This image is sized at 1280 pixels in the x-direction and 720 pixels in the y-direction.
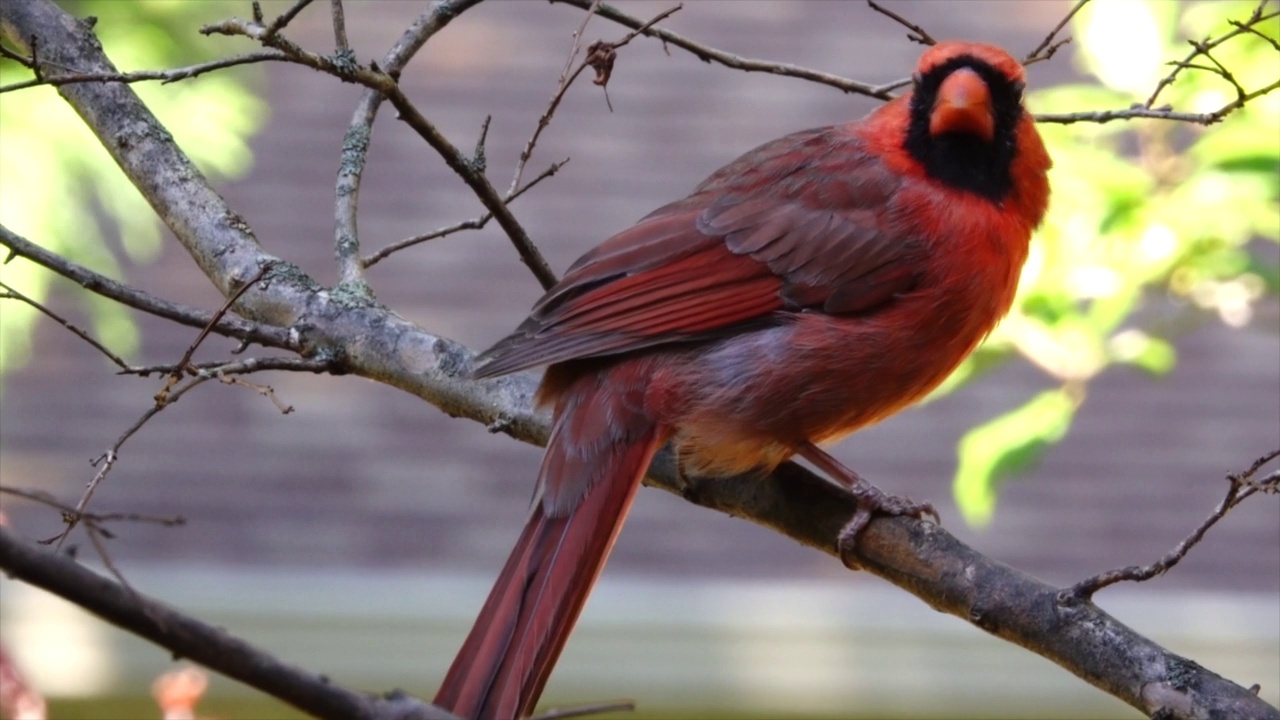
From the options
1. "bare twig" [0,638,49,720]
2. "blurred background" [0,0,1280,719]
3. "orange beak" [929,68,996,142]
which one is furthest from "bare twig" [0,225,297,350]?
→ "blurred background" [0,0,1280,719]

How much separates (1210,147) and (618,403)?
1.39m

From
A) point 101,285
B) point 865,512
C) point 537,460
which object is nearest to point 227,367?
point 101,285

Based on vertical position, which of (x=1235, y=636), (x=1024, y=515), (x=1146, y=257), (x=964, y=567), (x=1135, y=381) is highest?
(x=1135, y=381)

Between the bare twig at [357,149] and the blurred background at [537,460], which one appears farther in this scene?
the blurred background at [537,460]

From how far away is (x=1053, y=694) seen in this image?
6039 millimetres

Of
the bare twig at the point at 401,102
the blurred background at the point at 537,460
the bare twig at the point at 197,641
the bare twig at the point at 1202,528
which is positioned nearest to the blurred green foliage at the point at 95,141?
the blurred background at the point at 537,460

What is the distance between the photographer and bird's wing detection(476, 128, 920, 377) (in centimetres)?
286

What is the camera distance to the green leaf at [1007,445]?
322cm

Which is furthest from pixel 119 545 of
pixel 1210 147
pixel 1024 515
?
pixel 1210 147

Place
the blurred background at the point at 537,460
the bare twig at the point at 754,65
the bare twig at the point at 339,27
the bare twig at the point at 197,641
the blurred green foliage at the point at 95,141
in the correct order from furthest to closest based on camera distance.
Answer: the blurred background at the point at 537,460
the blurred green foliage at the point at 95,141
the bare twig at the point at 754,65
the bare twig at the point at 339,27
the bare twig at the point at 197,641

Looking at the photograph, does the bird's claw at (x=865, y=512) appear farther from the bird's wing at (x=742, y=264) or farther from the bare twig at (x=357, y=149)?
the bare twig at (x=357, y=149)

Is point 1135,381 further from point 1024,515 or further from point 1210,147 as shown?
point 1210,147

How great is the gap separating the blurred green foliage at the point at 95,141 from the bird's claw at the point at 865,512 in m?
2.30

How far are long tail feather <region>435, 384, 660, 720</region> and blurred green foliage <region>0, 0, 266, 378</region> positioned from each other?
186cm
